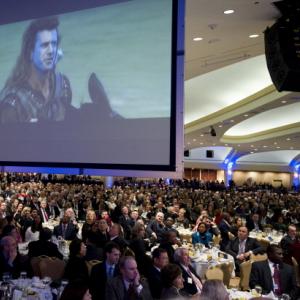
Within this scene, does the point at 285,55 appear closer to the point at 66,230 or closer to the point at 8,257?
the point at 8,257

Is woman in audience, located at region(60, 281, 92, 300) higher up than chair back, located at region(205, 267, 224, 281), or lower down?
higher up

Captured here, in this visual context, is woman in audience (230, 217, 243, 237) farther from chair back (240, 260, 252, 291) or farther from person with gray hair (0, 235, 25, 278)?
person with gray hair (0, 235, 25, 278)

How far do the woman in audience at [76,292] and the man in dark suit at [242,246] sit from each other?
5.38 metres

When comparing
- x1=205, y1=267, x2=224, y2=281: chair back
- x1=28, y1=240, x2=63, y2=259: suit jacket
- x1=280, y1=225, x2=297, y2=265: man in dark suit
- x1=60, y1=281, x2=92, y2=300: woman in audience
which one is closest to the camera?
x1=60, y1=281, x2=92, y2=300: woman in audience

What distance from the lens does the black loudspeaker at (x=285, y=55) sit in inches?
235

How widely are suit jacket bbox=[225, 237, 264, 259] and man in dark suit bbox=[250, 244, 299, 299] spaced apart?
2104 mm

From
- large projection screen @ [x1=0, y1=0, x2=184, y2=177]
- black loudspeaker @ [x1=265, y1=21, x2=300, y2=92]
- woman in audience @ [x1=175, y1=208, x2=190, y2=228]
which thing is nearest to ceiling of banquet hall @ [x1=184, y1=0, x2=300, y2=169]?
black loudspeaker @ [x1=265, y1=21, x2=300, y2=92]

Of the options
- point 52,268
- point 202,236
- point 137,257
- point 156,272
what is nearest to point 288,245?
point 202,236

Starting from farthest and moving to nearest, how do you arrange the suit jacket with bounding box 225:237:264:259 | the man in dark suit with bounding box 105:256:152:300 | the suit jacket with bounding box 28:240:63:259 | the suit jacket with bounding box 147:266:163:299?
the suit jacket with bounding box 225:237:264:259 → the suit jacket with bounding box 28:240:63:259 → the suit jacket with bounding box 147:266:163:299 → the man in dark suit with bounding box 105:256:152:300

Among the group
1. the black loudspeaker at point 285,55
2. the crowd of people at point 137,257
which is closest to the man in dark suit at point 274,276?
the crowd of people at point 137,257

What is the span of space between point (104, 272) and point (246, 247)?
404cm

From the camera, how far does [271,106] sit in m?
16.9

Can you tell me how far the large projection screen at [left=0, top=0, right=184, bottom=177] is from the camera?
5.29 metres

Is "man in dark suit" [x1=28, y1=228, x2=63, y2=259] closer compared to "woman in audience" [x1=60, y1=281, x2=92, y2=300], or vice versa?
"woman in audience" [x1=60, y1=281, x2=92, y2=300]
